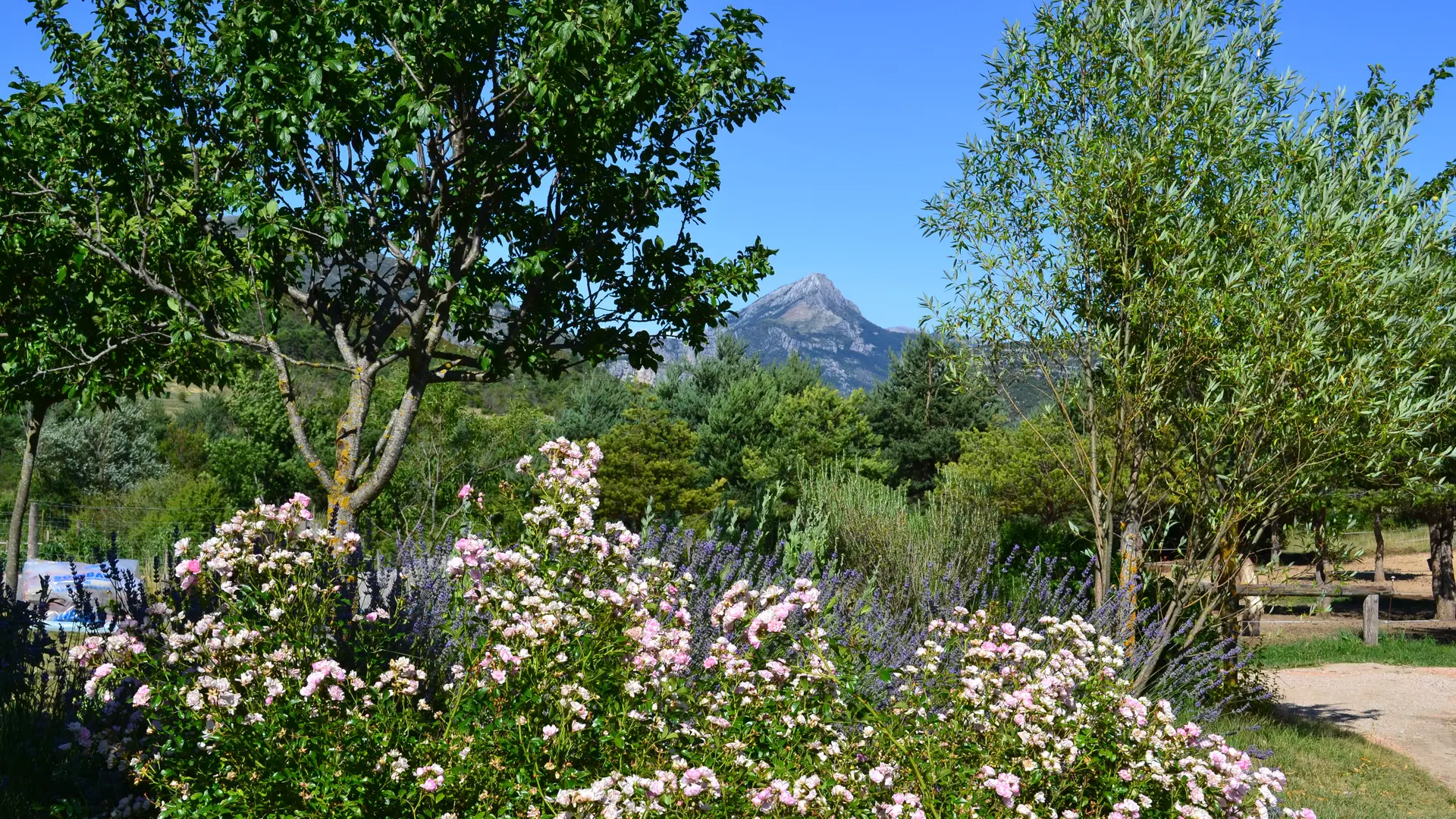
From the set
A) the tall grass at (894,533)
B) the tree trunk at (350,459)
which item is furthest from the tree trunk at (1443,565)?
the tree trunk at (350,459)

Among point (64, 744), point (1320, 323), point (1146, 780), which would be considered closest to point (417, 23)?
point (64, 744)

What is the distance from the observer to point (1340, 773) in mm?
7324

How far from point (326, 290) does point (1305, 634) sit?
16258mm

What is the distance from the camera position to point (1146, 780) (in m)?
3.73

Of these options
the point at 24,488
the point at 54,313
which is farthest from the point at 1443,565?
the point at 24,488

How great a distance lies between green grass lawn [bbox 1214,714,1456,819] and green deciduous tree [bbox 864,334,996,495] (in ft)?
79.7

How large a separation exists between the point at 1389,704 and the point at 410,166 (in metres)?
11.6

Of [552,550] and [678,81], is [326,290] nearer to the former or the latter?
[678,81]

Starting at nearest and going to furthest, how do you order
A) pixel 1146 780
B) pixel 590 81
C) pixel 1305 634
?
pixel 1146 780, pixel 590 81, pixel 1305 634

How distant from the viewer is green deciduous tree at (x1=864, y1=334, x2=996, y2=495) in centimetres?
3381

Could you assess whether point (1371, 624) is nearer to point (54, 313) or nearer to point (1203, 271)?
point (1203, 271)

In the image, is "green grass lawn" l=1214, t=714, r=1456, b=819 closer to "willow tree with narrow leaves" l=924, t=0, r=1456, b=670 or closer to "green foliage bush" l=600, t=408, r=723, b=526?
"willow tree with narrow leaves" l=924, t=0, r=1456, b=670

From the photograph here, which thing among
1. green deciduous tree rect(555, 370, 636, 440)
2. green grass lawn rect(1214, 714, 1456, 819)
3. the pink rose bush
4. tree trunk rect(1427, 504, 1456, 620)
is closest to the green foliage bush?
green deciduous tree rect(555, 370, 636, 440)

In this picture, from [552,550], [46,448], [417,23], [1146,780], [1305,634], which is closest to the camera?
[1146,780]
